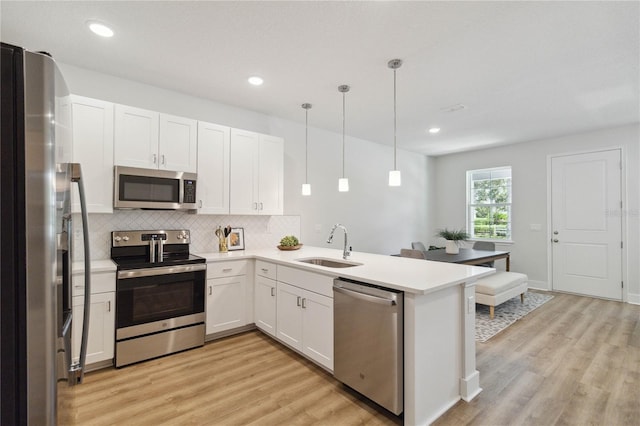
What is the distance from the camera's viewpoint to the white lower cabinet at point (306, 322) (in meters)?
2.46

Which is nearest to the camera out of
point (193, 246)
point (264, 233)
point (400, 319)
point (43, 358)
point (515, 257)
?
point (43, 358)

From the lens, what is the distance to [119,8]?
82.1 inches

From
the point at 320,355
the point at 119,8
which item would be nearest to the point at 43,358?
the point at 320,355

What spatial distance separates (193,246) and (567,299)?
18.6 ft

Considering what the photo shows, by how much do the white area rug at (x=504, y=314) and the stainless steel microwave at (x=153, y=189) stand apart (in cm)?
347

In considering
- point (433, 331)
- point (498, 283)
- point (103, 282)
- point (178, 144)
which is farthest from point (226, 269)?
point (498, 283)

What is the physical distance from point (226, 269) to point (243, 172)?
1.17m

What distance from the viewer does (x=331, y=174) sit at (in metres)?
5.11

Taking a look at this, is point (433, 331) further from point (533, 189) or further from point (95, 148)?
point (533, 189)

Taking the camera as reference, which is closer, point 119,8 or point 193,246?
point 119,8

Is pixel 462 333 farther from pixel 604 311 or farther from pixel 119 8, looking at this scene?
pixel 604 311

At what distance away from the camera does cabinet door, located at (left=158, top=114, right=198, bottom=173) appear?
3.13 meters

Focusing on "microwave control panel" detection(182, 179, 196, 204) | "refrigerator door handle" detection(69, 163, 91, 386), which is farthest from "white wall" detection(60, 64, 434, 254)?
"refrigerator door handle" detection(69, 163, 91, 386)

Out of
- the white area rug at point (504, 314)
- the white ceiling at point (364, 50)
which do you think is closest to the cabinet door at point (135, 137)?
the white ceiling at point (364, 50)
